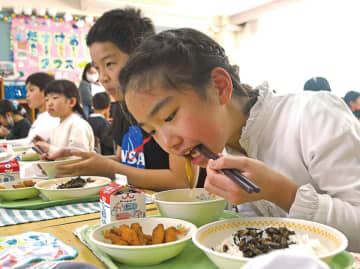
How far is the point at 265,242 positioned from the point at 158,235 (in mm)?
228

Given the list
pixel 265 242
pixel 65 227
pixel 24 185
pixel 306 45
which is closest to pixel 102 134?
pixel 24 185

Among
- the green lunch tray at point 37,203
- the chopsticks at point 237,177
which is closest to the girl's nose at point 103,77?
the green lunch tray at point 37,203

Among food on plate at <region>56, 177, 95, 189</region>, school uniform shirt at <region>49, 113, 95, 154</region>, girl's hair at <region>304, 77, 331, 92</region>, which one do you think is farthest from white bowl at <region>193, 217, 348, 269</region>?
A: girl's hair at <region>304, 77, 331, 92</region>

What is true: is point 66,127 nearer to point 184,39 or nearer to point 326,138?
point 184,39

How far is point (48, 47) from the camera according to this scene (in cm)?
629

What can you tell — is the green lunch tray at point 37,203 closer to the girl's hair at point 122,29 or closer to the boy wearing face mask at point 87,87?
the girl's hair at point 122,29

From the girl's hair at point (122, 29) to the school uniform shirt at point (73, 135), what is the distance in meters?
1.30

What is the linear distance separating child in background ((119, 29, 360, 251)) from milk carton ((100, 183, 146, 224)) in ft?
0.50

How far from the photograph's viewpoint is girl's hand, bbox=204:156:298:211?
76cm

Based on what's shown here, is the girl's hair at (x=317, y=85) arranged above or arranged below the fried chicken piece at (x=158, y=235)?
above

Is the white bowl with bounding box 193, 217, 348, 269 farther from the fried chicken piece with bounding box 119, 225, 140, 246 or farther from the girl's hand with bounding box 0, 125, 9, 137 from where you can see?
the girl's hand with bounding box 0, 125, 9, 137

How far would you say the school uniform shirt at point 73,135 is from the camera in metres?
2.85

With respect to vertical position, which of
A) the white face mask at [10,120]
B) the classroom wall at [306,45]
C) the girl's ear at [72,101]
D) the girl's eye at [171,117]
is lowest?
the white face mask at [10,120]

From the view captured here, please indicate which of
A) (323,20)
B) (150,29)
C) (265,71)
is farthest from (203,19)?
(150,29)
